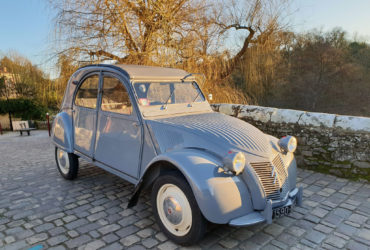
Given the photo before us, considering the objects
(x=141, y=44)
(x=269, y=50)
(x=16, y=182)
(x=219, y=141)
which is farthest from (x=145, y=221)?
(x=269, y=50)

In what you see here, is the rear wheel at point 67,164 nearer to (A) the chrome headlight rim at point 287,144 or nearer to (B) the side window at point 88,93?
(B) the side window at point 88,93

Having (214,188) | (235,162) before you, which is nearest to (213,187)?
(214,188)

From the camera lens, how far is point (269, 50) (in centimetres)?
960

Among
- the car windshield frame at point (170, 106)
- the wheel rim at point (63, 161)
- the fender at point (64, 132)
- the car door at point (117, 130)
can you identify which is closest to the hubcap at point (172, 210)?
the car door at point (117, 130)

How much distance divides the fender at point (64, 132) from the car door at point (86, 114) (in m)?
0.12

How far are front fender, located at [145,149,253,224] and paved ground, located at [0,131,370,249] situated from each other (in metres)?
0.43

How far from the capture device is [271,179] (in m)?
2.50

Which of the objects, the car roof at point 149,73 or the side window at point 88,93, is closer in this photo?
the car roof at point 149,73

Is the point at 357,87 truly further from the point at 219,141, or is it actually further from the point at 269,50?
the point at 219,141

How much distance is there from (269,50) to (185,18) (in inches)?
154

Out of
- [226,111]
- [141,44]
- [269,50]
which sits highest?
[269,50]

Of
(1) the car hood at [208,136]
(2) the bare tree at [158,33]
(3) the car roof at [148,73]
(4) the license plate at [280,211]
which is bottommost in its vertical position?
(4) the license plate at [280,211]

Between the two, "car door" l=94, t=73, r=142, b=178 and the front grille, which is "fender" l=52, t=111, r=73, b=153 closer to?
"car door" l=94, t=73, r=142, b=178

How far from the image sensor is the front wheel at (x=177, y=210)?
7.66ft
